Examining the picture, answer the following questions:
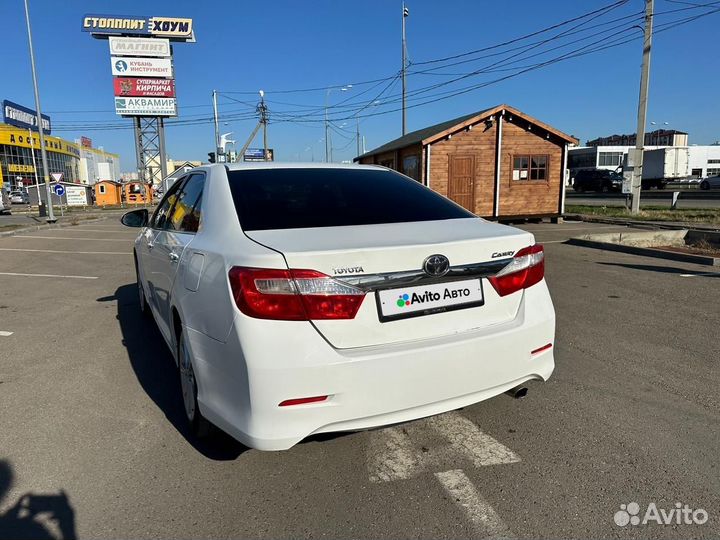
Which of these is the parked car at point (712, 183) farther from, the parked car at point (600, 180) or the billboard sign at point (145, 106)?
the billboard sign at point (145, 106)

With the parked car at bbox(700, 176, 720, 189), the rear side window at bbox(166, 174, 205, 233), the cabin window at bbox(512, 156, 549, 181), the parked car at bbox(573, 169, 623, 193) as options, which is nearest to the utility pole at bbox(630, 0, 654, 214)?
the cabin window at bbox(512, 156, 549, 181)

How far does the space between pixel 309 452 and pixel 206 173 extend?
6.42 ft

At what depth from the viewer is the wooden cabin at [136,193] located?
152ft

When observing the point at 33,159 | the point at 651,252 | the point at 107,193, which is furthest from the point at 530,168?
the point at 33,159

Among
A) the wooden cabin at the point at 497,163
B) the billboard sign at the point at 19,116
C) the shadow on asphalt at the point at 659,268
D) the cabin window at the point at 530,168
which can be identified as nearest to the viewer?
the shadow on asphalt at the point at 659,268

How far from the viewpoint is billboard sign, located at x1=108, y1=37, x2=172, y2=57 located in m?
45.4

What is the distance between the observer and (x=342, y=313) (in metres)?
2.21

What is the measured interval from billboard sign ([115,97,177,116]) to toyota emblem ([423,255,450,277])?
50.3m

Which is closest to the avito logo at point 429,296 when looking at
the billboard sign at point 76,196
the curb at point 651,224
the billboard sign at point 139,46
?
the curb at point 651,224

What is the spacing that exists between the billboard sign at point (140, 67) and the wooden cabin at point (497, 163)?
118 feet

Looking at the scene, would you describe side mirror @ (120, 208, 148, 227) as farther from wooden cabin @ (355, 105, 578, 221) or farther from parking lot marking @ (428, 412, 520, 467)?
wooden cabin @ (355, 105, 578, 221)

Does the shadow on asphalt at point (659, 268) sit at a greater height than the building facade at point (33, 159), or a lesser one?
lesser

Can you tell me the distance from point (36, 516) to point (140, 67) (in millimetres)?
51499

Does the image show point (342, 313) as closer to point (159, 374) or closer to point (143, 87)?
point (159, 374)
